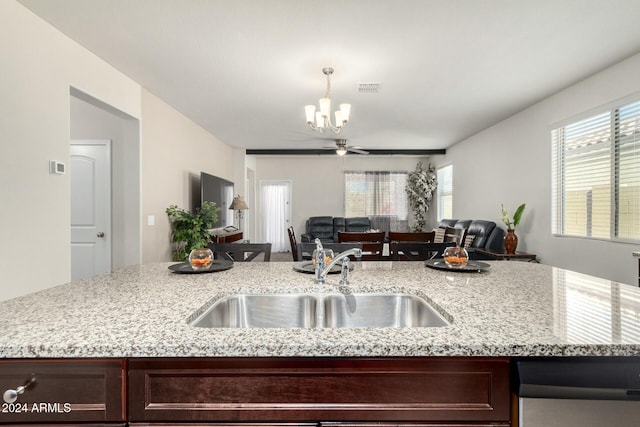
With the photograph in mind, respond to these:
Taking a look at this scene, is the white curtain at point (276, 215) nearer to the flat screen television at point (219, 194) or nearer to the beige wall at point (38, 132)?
the flat screen television at point (219, 194)

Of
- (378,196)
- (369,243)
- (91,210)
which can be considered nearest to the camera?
(369,243)

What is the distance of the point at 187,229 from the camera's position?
432 cm

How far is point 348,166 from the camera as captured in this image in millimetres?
8500

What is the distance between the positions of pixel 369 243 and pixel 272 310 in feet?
4.92

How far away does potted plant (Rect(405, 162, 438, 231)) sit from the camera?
798 cm

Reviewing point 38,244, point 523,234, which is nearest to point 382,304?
point 38,244

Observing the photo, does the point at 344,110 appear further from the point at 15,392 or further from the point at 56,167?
the point at 15,392

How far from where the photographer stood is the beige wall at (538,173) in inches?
120

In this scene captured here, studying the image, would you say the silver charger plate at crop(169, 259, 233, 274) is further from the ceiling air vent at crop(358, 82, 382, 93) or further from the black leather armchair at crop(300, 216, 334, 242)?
the black leather armchair at crop(300, 216, 334, 242)

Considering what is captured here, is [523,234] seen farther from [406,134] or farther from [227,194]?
[227,194]

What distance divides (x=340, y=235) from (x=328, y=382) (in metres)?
2.21

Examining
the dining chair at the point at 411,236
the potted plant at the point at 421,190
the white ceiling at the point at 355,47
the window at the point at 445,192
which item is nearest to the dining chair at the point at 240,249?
the dining chair at the point at 411,236

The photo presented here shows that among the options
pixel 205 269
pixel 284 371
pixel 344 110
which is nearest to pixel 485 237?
pixel 344 110

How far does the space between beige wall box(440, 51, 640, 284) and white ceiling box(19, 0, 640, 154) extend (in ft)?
0.66
